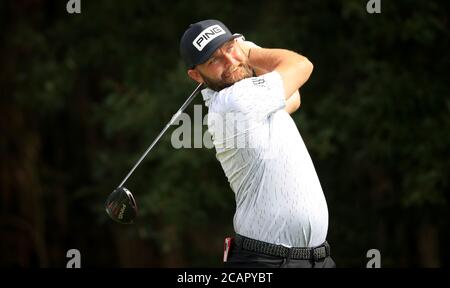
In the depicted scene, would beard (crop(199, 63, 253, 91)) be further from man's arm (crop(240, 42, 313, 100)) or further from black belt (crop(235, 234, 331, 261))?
black belt (crop(235, 234, 331, 261))

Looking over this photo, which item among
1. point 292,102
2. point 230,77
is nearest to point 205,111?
point 292,102

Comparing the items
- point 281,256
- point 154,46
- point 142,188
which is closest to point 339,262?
point 142,188

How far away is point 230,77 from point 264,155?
403mm

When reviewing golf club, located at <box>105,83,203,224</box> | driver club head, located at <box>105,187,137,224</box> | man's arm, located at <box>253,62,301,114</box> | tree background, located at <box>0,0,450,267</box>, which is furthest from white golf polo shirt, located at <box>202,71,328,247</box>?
tree background, located at <box>0,0,450,267</box>

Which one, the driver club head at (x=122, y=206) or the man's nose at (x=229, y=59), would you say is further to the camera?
the driver club head at (x=122, y=206)

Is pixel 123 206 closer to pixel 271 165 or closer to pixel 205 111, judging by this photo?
pixel 271 165

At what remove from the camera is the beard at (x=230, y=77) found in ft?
14.3

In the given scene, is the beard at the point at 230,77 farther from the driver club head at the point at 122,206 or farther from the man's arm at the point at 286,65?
the driver club head at the point at 122,206

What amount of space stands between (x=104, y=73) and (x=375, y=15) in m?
4.82

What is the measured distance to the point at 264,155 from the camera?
4234mm

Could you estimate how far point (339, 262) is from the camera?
457 inches

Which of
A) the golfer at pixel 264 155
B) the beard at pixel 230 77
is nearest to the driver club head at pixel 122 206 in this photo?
the golfer at pixel 264 155

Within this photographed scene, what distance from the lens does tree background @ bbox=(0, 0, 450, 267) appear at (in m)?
10.4

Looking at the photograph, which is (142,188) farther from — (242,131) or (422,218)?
(242,131)
